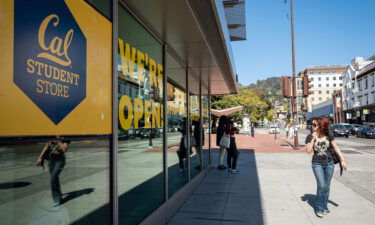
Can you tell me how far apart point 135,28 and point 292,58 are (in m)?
17.4

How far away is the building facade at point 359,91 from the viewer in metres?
46.8

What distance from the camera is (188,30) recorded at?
180 inches

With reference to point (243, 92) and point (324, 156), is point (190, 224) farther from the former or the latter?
point (243, 92)

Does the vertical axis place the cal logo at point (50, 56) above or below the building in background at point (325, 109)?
below

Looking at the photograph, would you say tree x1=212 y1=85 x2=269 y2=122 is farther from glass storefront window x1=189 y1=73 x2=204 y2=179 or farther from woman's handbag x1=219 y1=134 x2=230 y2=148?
glass storefront window x1=189 y1=73 x2=204 y2=179

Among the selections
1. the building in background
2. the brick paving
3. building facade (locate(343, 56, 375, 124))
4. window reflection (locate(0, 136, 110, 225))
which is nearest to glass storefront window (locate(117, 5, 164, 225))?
window reflection (locate(0, 136, 110, 225))

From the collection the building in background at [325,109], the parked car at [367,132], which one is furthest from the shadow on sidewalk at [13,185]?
the building in background at [325,109]

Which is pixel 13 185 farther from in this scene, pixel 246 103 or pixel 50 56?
pixel 246 103

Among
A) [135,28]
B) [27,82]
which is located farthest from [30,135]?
[135,28]

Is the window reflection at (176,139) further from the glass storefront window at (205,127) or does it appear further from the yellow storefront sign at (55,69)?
the yellow storefront sign at (55,69)

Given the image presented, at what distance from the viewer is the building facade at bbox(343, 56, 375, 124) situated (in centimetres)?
4684

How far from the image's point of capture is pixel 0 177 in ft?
6.95

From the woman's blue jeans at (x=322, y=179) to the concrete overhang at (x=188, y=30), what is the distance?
2642mm

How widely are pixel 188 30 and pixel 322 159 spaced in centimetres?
304
